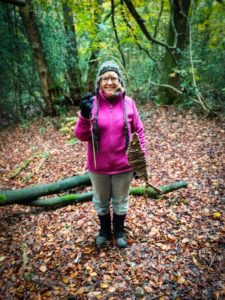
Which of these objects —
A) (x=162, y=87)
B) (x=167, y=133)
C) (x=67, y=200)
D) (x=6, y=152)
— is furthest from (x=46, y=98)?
(x=67, y=200)

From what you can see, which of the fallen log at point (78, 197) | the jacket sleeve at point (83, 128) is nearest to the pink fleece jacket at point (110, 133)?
the jacket sleeve at point (83, 128)

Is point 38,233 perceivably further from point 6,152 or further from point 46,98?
point 46,98

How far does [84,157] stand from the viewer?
6898mm

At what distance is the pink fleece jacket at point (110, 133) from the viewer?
9.58ft

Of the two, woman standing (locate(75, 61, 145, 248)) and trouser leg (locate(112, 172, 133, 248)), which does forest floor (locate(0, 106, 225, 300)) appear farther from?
woman standing (locate(75, 61, 145, 248))

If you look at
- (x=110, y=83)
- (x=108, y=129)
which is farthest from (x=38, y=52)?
(x=108, y=129)

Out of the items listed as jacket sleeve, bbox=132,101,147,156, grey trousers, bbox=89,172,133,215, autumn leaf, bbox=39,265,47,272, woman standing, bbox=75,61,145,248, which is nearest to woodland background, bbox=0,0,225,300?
autumn leaf, bbox=39,265,47,272

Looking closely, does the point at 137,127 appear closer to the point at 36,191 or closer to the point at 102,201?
the point at 102,201

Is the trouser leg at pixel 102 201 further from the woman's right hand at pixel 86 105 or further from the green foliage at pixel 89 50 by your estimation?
the green foliage at pixel 89 50

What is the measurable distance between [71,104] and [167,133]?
227 inches

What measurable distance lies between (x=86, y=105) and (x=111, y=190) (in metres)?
1.14

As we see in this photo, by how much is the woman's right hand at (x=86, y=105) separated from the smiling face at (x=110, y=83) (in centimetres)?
19

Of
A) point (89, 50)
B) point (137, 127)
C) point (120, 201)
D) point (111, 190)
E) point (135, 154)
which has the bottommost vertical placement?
point (120, 201)

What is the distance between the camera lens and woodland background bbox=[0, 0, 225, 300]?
10.4 feet
